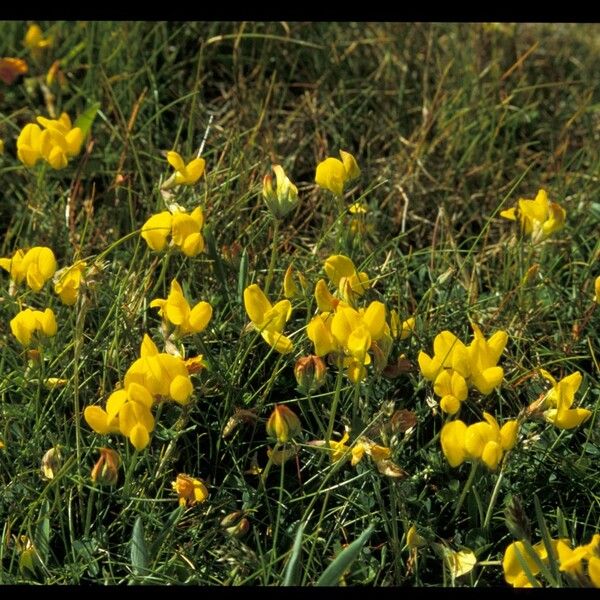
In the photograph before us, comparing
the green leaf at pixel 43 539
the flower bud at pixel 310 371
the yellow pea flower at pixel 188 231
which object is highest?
the yellow pea flower at pixel 188 231

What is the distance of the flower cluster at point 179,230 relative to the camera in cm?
179

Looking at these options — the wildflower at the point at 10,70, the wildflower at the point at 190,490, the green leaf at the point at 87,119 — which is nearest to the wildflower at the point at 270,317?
the wildflower at the point at 190,490

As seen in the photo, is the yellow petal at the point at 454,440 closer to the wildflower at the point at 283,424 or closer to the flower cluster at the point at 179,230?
the wildflower at the point at 283,424

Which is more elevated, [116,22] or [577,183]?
[116,22]

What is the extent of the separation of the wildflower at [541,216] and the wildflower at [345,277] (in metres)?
0.38

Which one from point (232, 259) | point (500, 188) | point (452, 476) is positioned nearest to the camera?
point (452, 476)

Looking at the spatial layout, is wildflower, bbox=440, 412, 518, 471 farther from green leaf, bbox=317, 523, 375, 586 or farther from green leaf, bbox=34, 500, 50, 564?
green leaf, bbox=34, 500, 50, 564

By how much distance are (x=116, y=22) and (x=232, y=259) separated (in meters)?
1.11

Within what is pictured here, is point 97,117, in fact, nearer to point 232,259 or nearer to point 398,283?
point 232,259

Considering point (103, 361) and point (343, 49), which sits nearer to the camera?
point (103, 361)

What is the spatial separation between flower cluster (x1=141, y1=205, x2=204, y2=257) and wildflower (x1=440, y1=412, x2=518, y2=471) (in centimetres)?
54

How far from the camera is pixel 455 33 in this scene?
10.1 feet

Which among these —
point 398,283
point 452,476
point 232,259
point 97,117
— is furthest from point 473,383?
point 97,117

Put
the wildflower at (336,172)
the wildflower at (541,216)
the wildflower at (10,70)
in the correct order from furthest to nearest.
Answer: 1. the wildflower at (10,70)
2. the wildflower at (541,216)
3. the wildflower at (336,172)
